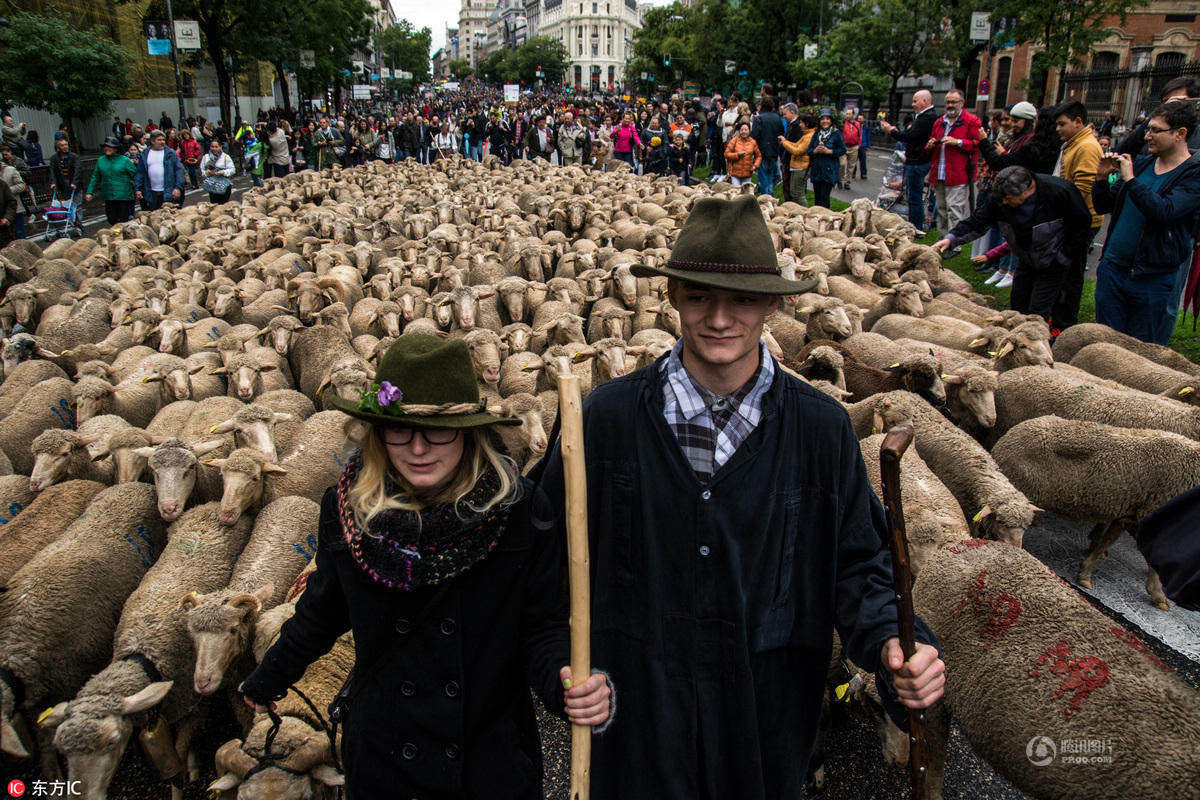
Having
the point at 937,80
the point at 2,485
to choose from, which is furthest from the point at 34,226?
the point at 937,80

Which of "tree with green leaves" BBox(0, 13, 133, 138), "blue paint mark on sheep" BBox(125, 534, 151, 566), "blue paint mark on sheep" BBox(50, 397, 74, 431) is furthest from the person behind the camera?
"tree with green leaves" BBox(0, 13, 133, 138)

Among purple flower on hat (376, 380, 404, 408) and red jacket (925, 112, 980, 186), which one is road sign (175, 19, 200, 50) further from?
purple flower on hat (376, 380, 404, 408)

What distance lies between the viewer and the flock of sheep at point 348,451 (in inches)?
111

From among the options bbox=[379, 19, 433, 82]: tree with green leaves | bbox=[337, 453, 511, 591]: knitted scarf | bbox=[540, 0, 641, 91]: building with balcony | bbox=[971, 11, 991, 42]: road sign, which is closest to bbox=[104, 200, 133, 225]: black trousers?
bbox=[337, 453, 511, 591]: knitted scarf

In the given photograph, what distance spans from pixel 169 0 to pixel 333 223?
61.8ft

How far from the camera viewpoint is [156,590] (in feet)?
12.0

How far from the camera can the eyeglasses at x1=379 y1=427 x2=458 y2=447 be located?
188cm

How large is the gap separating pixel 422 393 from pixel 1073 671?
2482 mm

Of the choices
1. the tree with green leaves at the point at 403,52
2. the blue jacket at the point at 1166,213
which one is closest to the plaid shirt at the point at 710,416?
the blue jacket at the point at 1166,213

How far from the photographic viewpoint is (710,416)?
5.94 ft

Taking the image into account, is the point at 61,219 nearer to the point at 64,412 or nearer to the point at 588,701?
the point at 64,412

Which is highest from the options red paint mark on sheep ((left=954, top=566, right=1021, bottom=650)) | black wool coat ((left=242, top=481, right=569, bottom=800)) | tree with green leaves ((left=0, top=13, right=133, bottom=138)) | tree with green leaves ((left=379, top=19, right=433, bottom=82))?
tree with green leaves ((left=379, top=19, right=433, bottom=82))

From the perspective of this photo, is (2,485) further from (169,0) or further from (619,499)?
(169,0)

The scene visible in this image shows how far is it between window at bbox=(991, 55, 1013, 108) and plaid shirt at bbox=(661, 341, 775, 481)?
44.4 meters
